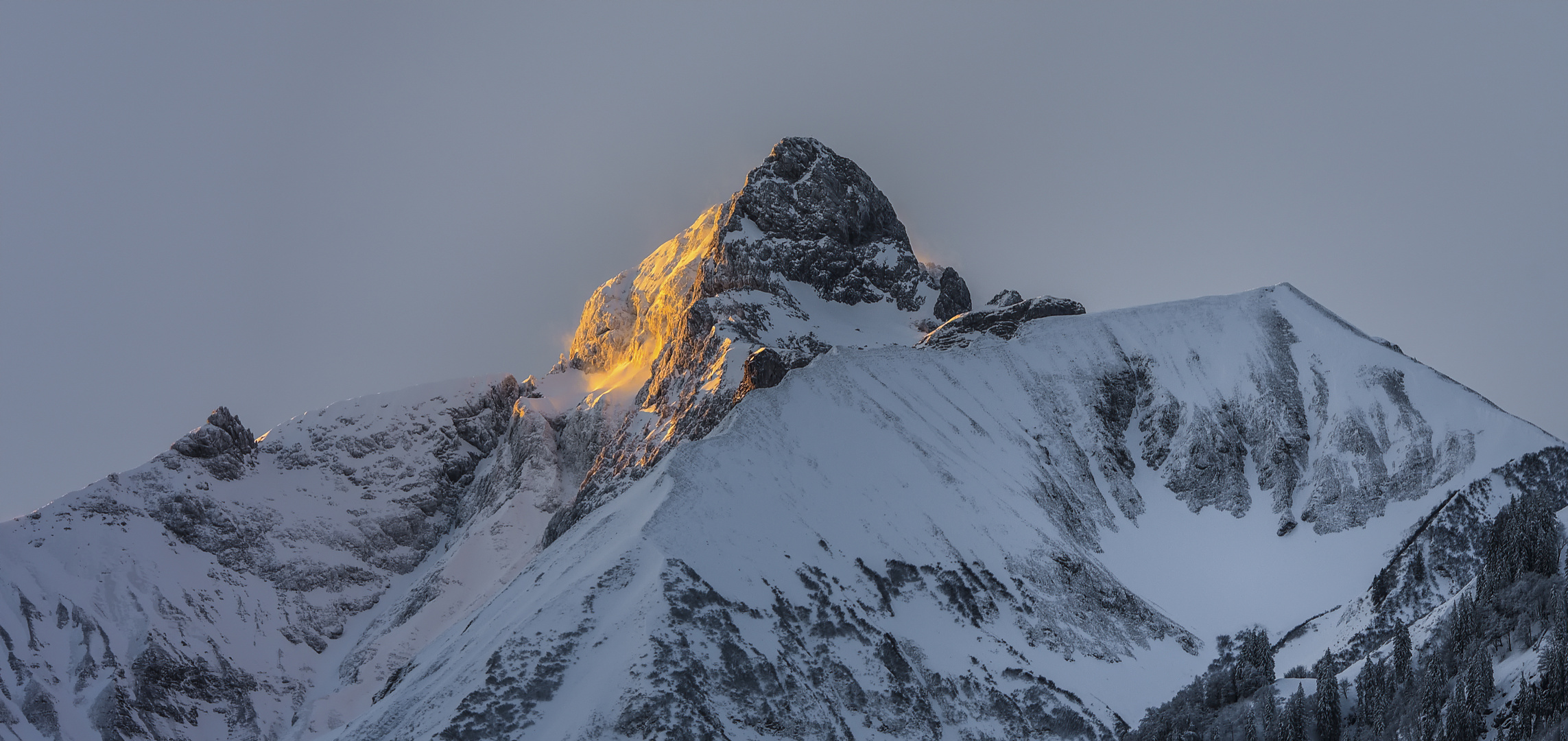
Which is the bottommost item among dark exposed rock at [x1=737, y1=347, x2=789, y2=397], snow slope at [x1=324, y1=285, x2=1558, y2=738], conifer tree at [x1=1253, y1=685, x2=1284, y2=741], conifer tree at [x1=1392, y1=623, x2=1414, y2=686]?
conifer tree at [x1=1392, y1=623, x2=1414, y2=686]

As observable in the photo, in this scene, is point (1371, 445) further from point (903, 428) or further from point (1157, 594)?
point (903, 428)

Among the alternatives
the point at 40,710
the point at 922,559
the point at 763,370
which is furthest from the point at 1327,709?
the point at 40,710

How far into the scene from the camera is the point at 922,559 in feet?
456

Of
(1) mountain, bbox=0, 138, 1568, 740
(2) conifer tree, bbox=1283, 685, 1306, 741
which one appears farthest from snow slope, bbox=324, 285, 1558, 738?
(2) conifer tree, bbox=1283, 685, 1306, 741

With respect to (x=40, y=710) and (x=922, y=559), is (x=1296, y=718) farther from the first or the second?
(x=40, y=710)

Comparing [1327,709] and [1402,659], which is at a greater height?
[1327,709]

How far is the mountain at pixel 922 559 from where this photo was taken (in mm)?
114375

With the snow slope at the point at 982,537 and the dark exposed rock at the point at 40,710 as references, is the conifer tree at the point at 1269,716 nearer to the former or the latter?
the snow slope at the point at 982,537

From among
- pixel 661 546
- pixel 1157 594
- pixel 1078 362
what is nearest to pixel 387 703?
pixel 661 546

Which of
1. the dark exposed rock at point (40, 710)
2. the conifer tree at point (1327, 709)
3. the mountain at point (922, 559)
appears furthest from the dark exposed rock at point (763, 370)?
the dark exposed rock at point (40, 710)

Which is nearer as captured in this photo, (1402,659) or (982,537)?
(1402,659)

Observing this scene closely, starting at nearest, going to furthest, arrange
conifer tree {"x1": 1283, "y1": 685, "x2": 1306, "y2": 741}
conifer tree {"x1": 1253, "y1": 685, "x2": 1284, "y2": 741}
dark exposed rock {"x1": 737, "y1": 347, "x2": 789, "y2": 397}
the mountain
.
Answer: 1. conifer tree {"x1": 1283, "y1": 685, "x2": 1306, "y2": 741}
2. conifer tree {"x1": 1253, "y1": 685, "x2": 1284, "y2": 741}
3. the mountain
4. dark exposed rock {"x1": 737, "y1": 347, "x2": 789, "y2": 397}

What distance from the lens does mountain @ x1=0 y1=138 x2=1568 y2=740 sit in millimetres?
114375

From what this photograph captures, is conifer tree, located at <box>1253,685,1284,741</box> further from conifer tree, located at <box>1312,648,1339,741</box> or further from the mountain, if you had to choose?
the mountain
